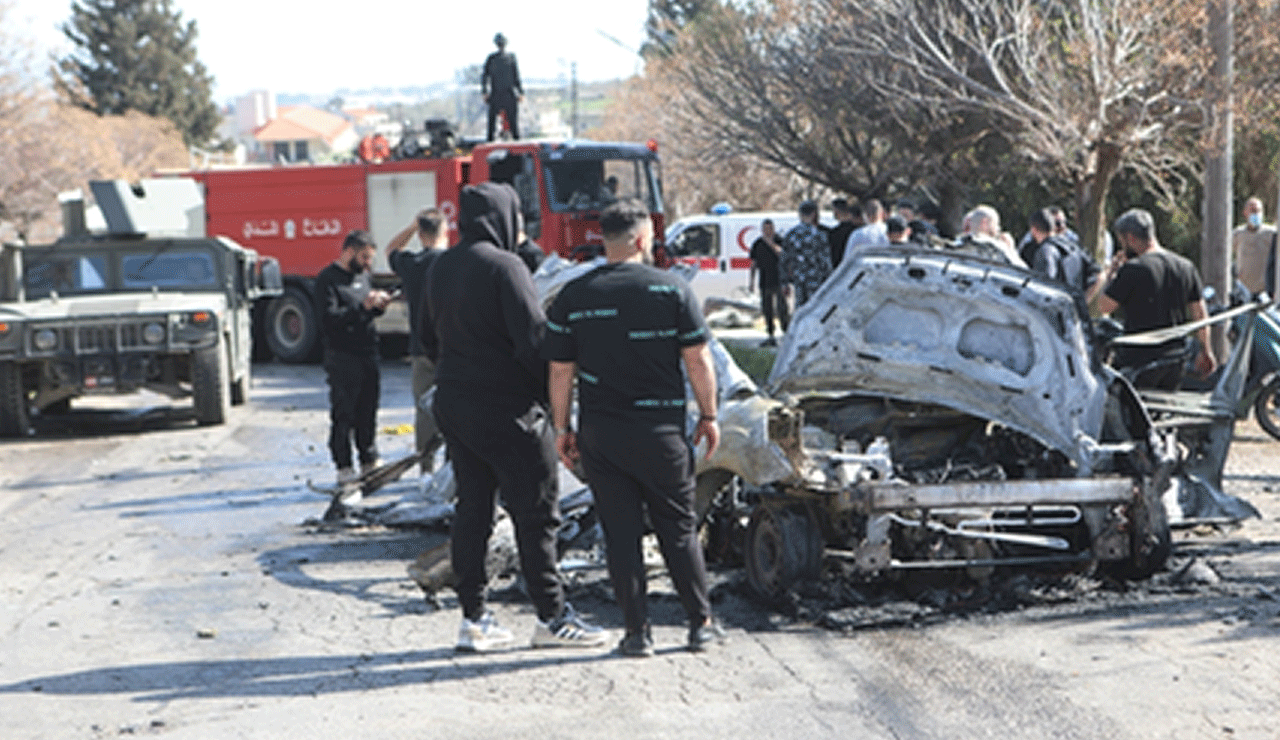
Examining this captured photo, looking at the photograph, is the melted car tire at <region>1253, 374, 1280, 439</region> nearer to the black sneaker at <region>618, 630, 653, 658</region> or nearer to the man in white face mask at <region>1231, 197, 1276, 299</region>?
the man in white face mask at <region>1231, 197, 1276, 299</region>

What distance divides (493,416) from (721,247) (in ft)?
59.3

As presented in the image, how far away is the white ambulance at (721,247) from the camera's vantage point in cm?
2367

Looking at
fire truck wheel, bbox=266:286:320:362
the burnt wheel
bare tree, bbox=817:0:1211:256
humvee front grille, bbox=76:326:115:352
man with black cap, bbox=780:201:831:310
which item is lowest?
fire truck wheel, bbox=266:286:320:362

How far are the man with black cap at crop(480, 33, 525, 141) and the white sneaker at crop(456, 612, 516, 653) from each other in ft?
47.4

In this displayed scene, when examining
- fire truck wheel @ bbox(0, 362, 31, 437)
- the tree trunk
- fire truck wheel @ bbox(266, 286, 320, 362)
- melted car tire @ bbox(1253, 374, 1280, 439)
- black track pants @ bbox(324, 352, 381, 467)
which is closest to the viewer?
black track pants @ bbox(324, 352, 381, 467)

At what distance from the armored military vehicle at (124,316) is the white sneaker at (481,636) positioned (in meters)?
8.69

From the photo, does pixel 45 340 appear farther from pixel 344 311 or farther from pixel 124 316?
pixel 344 311

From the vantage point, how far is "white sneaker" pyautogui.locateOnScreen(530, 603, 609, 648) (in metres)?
5.99

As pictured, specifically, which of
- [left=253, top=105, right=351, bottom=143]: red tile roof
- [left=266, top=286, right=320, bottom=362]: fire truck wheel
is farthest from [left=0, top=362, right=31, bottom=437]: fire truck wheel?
[left=253, top=105, right=351, bottom=143]: red tile roof

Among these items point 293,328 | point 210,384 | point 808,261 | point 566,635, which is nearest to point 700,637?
point 566,635

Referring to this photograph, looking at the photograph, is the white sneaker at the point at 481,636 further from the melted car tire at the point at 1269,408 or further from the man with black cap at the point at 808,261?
the man with black cap at the point at 808,261

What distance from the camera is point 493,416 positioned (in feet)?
19.4

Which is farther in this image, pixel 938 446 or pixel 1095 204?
pixel 1095 204

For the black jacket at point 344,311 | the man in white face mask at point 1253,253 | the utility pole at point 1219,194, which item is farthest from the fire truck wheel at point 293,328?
the utility pole at point 1219,194
